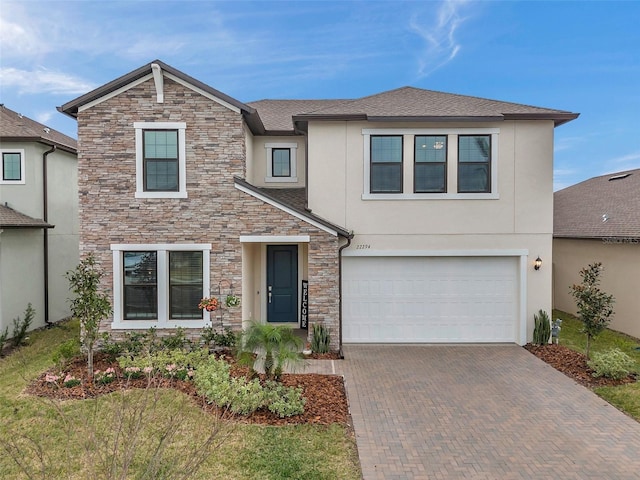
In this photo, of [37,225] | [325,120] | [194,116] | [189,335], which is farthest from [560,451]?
[37,225]

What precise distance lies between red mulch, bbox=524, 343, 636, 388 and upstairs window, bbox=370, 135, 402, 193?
5.62 metres

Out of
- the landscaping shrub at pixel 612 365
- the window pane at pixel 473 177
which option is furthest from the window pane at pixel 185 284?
the landscaping shrub at pixel 612 365

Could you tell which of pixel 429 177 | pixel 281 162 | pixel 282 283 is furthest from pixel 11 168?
pixel 429 177

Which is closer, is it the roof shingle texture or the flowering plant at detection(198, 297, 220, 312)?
the flowering plant at detection(198, 297, 220, 312)

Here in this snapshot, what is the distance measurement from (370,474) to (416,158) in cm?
799

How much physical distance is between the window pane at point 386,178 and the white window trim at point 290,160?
292 cm

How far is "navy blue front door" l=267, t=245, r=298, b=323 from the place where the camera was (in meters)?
11.7

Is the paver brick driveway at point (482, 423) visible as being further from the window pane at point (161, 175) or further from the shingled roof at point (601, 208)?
the shingled roof at point (601, 208)

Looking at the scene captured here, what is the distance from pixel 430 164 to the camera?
34.5 ft

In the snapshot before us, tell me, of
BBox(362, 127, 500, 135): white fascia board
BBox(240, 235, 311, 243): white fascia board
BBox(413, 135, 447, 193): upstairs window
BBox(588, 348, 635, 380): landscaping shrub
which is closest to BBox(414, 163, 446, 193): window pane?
BBox(413, 135, 447, 193): upstairs window

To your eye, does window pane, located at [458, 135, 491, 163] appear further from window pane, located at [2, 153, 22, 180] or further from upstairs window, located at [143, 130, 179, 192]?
window pane, located at [2, 153, 22, 180]

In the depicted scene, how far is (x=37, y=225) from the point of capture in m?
11.8

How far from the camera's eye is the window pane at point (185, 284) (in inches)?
382

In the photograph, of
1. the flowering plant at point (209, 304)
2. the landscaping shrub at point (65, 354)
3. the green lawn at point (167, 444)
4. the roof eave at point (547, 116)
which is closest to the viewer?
the green lawn at point (167, 444)
